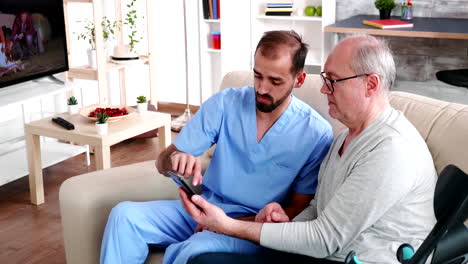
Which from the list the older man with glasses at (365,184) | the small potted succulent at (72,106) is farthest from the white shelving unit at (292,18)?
the older man with glasses at (365,184)

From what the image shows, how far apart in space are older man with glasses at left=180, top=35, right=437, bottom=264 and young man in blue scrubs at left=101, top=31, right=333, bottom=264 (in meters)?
0.25

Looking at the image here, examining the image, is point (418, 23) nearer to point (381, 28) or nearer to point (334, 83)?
point (381, 28)

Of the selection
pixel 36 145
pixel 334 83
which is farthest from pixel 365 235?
pixel 36 145

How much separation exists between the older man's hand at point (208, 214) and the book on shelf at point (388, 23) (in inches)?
96.4

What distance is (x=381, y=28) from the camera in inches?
145

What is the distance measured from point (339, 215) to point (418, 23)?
9.07 feet

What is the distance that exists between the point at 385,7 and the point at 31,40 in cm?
222

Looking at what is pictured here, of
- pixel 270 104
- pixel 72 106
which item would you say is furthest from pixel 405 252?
pixel 72 106

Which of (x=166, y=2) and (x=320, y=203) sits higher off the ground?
(x=166, y=2)

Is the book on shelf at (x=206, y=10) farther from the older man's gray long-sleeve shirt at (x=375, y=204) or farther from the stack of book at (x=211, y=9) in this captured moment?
the older man's gray long-sleeve shirt at (x=375, y=204)

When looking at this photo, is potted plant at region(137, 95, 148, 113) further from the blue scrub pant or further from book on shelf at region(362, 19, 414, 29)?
book on shelf at region(362, 19, 414, 29)

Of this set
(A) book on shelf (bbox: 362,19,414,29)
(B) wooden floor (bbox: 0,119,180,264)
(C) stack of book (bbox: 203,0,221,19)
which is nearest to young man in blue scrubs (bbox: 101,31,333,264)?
(B) wooden floor (bbox: 0,119,180,264)

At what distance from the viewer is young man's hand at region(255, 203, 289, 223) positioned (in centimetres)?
158

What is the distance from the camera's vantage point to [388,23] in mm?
3732
